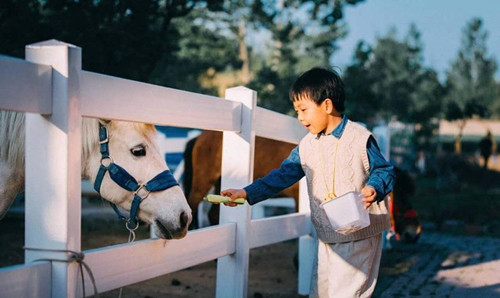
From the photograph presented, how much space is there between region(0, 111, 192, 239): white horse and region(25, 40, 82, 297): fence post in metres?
0.67

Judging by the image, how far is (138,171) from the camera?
8.91 ft

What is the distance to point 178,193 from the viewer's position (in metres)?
2.67

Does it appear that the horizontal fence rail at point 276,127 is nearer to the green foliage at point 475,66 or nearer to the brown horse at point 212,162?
the brown horse at point 212,162

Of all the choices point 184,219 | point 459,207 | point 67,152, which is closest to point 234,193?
point 184,219

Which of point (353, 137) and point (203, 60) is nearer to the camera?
point (353, 137)

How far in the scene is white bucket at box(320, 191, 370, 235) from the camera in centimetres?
238

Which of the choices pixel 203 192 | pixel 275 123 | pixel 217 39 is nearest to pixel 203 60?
pixel 217 39

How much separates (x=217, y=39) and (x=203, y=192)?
1780 centimetres

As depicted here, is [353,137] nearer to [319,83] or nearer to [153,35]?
[319,83]

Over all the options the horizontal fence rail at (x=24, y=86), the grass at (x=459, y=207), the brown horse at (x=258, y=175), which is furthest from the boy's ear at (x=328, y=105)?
the grass at (x=459, y=207)

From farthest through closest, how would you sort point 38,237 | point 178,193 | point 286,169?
point 286,169 → point 178,193 → point 38,237

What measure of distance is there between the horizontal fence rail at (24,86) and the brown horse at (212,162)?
4789mm

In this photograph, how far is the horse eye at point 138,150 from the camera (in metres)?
2.73

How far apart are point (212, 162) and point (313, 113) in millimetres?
4246
